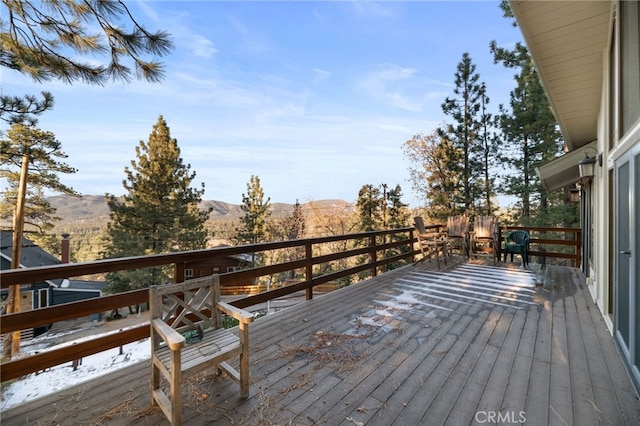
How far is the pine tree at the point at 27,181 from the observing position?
7660 mm

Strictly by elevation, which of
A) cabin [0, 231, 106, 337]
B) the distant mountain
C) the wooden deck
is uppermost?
the distant mountain

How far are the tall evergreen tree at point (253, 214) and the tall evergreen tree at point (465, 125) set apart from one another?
38.9 feet

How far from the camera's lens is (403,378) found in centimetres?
195

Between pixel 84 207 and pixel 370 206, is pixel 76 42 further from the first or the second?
pixel 370 206

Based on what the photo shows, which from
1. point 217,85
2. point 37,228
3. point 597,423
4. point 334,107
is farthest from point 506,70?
point 37,228

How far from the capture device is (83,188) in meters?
11.8

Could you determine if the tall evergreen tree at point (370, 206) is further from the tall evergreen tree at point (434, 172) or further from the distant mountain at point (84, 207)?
the distant mountain at point (84, 207)

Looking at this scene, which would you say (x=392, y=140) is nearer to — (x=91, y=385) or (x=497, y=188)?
(x=497, y=188)

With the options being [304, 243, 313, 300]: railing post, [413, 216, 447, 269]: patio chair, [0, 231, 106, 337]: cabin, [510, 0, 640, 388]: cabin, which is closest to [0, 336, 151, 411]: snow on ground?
[304, 243, 313, 300]: railing post

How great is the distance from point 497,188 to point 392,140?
19.5 feet

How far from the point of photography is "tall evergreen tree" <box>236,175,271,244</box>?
18934mm
